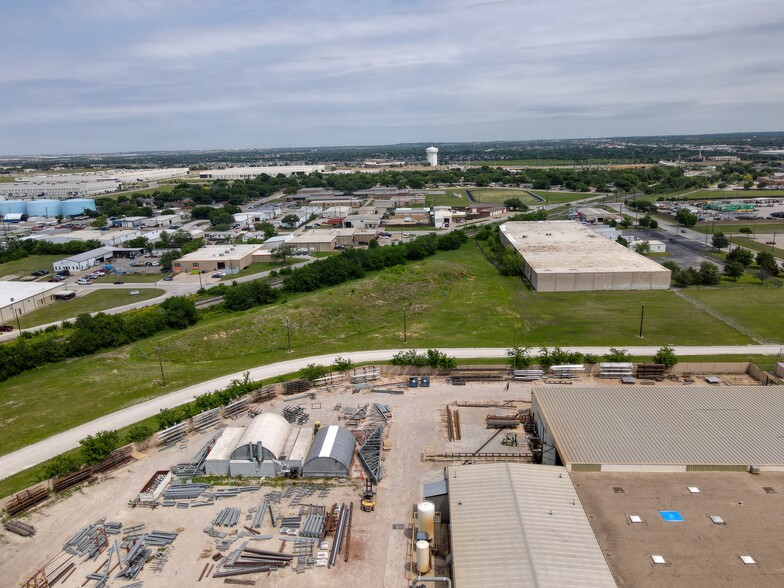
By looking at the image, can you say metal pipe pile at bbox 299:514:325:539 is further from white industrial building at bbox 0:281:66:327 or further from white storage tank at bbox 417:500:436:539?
white industrial building at bbox 0:281:66:327

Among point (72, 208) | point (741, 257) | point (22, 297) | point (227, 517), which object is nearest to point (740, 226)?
point (741, 257)

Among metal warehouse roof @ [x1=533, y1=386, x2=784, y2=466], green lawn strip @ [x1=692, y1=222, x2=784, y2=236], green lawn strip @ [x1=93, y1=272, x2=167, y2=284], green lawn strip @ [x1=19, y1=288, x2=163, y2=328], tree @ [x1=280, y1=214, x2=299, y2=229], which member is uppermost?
tree @ [x1=280, y1=214, x2=299, y2=229]

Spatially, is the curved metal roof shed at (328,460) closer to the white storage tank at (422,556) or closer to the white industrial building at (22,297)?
the white storage tank at (422,556)

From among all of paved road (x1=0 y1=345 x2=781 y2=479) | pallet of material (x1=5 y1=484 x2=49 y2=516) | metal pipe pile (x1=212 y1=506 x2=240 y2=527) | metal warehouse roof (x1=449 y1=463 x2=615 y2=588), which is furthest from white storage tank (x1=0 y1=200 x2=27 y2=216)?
metal warehouse roof (x1=449 y1=463 x2=615 y2=588)

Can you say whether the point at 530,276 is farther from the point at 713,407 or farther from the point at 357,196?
the point at 357,196

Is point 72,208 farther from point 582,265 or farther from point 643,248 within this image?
point 643,248

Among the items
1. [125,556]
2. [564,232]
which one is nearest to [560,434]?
[125,556]
